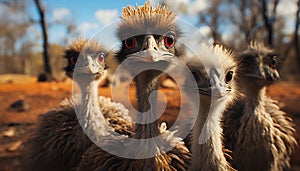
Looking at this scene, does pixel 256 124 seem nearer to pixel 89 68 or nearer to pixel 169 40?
pixel 169 40

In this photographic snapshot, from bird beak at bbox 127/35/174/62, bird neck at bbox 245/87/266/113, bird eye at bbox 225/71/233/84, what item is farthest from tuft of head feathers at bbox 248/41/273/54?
bird beak at bbox 127/35/174/62

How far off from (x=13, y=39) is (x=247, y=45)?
34.2 m

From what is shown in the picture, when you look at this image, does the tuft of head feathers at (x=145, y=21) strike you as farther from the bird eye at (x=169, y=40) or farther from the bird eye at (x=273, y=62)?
the bird eye at (x=273, y=62)

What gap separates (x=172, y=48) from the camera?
2.59 m

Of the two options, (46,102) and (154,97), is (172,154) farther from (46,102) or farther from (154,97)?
(46,102)

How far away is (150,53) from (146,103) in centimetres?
50

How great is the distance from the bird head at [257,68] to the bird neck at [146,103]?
1.46 m

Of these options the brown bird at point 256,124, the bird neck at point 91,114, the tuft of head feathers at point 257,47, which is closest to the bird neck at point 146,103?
the bird neck at point 91,114

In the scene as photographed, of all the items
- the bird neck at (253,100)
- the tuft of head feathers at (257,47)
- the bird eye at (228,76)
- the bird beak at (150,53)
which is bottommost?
the bird neck at (253,100)

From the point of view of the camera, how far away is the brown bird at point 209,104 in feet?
7.72

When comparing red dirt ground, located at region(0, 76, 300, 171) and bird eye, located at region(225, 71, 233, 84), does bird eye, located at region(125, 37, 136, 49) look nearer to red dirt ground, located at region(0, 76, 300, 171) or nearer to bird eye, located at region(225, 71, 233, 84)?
bird eye, located at region(225, 71, 233, 84)

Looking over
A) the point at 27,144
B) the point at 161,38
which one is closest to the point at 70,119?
the point at 27,144

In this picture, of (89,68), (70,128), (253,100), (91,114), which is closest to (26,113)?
(70,128)

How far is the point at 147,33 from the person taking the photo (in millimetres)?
2389
